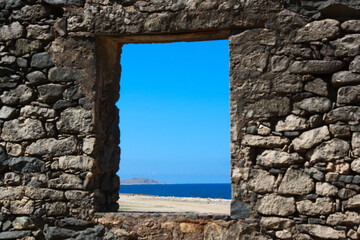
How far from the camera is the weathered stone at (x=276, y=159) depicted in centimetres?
405

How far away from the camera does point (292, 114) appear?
411 centimetres

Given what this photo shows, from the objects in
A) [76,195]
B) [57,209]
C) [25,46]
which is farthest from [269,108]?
[25,46]

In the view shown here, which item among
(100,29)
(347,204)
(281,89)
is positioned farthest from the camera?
(100,29)

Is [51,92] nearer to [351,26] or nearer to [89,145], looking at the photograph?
[89,145]

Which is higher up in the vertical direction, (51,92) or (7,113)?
(51,92)

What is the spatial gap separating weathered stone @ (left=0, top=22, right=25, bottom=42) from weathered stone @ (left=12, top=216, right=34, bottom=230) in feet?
6.19

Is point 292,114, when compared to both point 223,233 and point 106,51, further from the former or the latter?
point 106,51

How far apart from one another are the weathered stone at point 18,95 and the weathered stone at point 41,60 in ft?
0.84

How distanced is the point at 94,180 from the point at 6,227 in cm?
103

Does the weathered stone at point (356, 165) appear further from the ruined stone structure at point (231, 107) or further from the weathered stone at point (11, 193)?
the weathered stone at point (11, 193)

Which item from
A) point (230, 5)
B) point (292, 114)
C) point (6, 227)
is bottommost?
point (6, 227)

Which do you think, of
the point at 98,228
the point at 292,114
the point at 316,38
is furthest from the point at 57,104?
the point at 316,38

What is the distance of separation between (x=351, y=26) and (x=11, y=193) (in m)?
3.70

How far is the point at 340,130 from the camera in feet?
13.0
